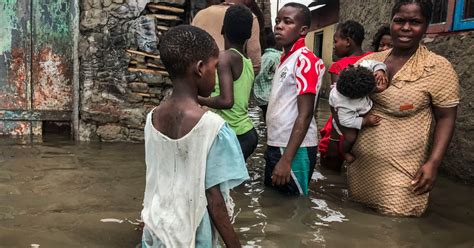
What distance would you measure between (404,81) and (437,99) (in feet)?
0.76

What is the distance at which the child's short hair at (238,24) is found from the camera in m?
3.02

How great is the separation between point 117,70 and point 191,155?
3585mm

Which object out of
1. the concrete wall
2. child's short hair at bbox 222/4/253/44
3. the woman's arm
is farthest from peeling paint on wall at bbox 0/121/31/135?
the concrete wall

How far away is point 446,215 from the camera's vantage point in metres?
3.11

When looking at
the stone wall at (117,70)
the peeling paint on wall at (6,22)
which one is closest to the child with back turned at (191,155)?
the stone wall at (117,70)

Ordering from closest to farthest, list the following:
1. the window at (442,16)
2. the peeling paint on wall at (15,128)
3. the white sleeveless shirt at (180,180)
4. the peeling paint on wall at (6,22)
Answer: the white sleeveless shirt at (180,180)
the window at (442,16)
the peeling paint on wall at (6,22)
the peeling paint on wall at (15,128)

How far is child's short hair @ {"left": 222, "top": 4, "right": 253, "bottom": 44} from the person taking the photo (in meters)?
3.02

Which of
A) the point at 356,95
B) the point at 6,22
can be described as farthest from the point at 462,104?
the point at 6,22

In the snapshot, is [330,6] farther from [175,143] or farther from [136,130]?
[175,143]

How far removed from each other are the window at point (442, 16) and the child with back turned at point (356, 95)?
5.38ft

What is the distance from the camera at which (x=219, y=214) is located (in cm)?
173

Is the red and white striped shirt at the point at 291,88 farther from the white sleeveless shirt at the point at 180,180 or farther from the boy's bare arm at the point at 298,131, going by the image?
the white sleeveless shirt at the point at 180,180

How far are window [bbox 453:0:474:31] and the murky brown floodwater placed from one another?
140 centimetres

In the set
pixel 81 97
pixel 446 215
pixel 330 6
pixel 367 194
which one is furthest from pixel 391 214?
pixel 330 6
